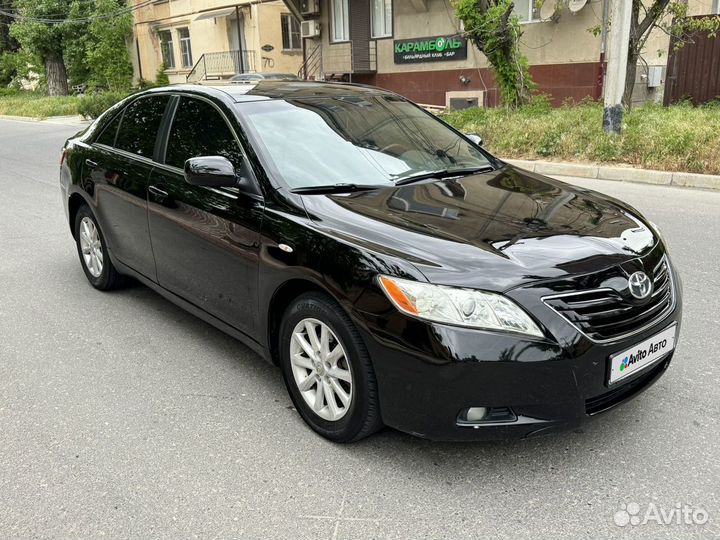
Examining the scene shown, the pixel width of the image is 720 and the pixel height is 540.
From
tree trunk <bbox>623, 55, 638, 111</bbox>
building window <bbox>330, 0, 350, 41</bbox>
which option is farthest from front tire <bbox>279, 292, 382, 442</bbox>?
building window <bbox>330, 0, 350, 41</bbox>

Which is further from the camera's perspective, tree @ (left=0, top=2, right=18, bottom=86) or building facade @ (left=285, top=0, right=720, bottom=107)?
tree @ (left=0, top=2, right=18, bottom=86)

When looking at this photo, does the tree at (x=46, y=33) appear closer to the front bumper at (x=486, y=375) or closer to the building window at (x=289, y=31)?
the building window at (x=289, y=31)

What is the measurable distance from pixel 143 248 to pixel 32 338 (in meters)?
0.99

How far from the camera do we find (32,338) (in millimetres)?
4672

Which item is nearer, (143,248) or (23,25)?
(143,248)

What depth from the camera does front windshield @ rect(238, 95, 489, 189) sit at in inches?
143

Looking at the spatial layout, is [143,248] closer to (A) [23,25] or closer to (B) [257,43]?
(B) [257,43]

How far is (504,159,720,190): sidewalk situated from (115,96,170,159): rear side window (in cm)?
731

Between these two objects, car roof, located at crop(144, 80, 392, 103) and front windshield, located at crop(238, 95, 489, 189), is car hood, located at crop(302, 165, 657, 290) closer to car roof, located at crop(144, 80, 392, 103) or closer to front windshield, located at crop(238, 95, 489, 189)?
front windshield, located at crop(238, 95, 489, 189)

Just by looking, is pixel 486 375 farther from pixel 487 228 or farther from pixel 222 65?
pixel 222 65

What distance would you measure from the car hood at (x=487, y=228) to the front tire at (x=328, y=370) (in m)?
0.37

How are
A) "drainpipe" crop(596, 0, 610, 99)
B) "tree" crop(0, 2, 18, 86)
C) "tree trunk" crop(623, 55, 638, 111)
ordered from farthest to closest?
"tree" crop(0, 2, 18, 86) → "drainpipe" crop(596, 0, 610, 99) → "tree trunk" crop(623, 55, 638, 111)

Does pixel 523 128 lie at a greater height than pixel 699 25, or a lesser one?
lesser

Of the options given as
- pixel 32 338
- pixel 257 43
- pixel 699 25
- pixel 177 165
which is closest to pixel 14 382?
pixel 32 338
